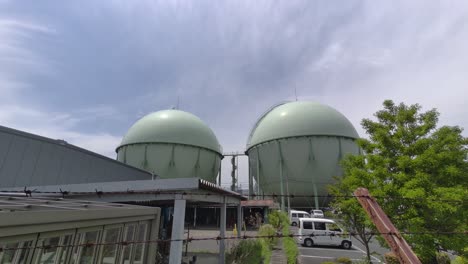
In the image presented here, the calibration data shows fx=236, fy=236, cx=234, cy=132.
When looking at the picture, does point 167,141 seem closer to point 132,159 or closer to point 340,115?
point 132,159

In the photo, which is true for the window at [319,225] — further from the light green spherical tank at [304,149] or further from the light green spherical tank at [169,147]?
the light green spherical tank at [169,147]

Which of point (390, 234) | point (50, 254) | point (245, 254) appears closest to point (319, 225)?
point (245, 254)

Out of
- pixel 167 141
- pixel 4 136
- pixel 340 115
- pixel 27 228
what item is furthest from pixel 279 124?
pixel 27 228

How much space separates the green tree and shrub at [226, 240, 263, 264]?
509 centimetres

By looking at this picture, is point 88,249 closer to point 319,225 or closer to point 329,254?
point 329,254

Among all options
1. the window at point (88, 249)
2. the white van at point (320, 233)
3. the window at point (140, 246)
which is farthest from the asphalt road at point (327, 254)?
the window at point (88, 249)

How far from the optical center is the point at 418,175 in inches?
349

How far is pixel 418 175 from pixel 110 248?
34.7 feet

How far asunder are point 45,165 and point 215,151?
22.8 metres

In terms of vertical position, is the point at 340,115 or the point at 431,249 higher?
the point at 340,115

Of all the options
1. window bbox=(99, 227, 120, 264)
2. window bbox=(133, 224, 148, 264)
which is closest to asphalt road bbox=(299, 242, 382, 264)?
window bbox=(133, 224, 148, 264)

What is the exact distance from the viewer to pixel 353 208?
Answer: 1085 cm

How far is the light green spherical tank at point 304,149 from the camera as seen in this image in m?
29.4

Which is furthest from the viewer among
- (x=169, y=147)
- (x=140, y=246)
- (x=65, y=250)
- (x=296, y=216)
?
(x=169, y=147)
